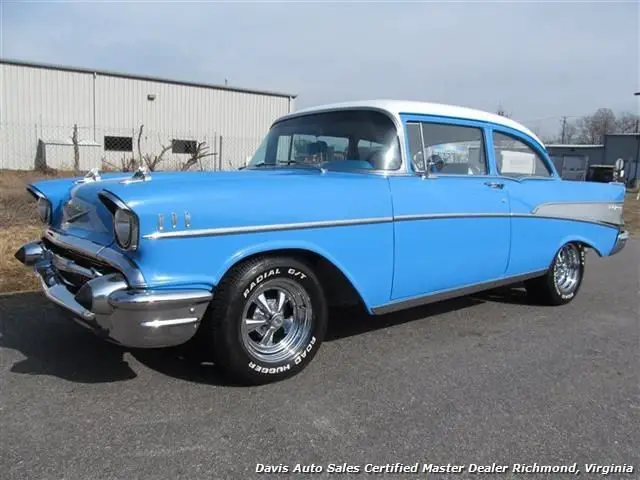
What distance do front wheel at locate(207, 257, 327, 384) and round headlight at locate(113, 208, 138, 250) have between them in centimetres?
54

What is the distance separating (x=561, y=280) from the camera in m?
5.72

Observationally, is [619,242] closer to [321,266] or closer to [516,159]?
[516,159]

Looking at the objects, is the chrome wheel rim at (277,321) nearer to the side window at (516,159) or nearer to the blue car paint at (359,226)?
the blue car paint at (359,226)

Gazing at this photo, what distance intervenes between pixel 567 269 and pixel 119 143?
69.7ft

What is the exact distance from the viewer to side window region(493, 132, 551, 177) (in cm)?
504

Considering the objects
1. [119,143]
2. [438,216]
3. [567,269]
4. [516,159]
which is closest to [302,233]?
[438,216]

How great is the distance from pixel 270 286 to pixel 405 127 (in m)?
1.69

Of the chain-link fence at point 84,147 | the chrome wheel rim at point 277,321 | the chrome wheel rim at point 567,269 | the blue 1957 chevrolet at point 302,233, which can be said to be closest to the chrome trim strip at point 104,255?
the blue 1957 chevrolet at point 302,233

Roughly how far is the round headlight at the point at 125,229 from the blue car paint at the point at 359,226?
0.04m

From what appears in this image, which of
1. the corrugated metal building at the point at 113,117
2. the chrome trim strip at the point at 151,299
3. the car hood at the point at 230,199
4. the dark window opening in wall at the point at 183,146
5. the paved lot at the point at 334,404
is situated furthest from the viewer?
the dark window opening in wall at the point at 183,146

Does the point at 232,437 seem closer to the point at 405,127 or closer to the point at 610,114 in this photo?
the point at 405,127

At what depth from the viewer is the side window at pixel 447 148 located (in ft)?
14.1

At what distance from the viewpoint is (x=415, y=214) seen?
13.1 feet

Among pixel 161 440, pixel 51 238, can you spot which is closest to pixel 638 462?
pixel 161 440
